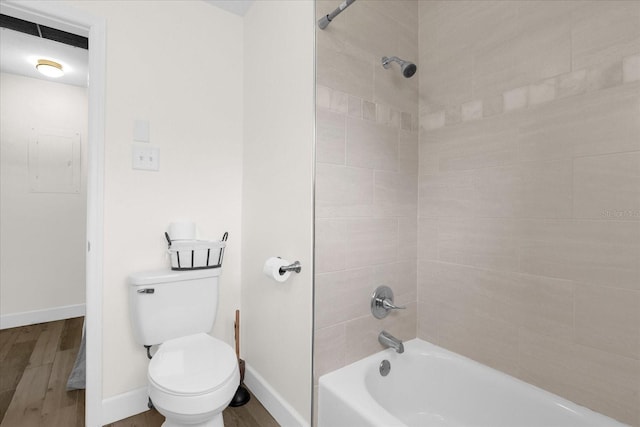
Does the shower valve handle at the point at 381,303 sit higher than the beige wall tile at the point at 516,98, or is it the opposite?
the beige wall tile at the point at 516,98

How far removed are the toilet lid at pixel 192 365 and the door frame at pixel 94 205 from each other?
0.39 m

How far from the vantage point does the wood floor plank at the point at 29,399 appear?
5.22 ft

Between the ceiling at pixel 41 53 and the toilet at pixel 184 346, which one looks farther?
the ceiling at pixel 41 53

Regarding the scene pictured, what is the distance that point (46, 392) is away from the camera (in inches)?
72.9

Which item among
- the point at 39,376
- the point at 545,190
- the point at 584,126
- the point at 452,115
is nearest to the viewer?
the point at 584,126

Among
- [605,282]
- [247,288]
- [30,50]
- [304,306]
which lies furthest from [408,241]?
[30,50]

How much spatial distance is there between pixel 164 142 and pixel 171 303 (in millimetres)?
885

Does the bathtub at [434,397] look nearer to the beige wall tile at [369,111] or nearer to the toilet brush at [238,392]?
the toilet brush at [238,392]

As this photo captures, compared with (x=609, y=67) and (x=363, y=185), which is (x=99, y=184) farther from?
(x=609, y=67)

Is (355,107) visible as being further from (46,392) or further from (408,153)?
(46,392)

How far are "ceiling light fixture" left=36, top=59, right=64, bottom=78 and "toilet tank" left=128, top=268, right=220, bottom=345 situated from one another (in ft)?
7.59

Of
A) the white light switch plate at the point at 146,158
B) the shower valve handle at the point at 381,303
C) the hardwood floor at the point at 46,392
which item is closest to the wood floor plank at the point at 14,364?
the hardwood floor at the point at 46,392

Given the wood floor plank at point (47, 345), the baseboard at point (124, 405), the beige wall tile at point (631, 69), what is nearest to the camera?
the beige wall tile at point (631, 69)

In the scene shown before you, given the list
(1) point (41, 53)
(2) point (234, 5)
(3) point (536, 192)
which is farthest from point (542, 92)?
(1) point (41, 53)
